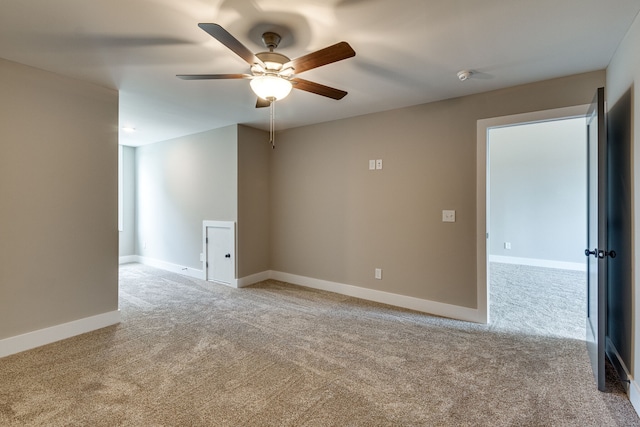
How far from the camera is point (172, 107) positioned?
11.8ft

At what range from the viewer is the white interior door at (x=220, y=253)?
4.48 metres

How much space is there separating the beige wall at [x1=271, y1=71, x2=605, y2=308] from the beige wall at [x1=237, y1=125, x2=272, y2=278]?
0.56 feet

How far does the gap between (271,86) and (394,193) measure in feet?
7.19

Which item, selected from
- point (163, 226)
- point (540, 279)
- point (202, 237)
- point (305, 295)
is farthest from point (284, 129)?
point (540, 279)

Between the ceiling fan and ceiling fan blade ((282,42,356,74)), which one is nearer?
ceiling fan blade ((282,42,356,74))

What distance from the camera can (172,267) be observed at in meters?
5.38

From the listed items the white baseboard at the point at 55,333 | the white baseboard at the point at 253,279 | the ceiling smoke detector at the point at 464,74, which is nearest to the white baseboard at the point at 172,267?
the white baseboard at the point at 253,279

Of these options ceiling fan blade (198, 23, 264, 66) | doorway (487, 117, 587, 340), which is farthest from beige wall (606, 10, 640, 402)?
doorway (487, 117, 587, 340)

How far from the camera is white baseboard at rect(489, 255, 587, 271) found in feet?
17.9

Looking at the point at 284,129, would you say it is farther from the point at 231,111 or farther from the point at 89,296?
the point at 89,296

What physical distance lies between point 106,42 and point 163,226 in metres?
3.93

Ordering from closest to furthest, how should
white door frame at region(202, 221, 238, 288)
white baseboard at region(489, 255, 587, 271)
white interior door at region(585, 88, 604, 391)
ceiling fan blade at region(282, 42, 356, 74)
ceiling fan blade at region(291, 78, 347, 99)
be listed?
1. ceiling fan blade at region(282, 42, 356, 74)
2. white interior door at region(585, 88, 604, 391)
3. ceiling fan blade at region(291, 78, 347, 99)
4. white door frame at region(202, 221, 238, 288)
5. white baseboard at region(489, 255, 587, 271)

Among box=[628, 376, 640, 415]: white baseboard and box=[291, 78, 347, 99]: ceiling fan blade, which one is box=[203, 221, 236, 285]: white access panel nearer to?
box=[291, 78, 347, 99]: ceiling fan blade

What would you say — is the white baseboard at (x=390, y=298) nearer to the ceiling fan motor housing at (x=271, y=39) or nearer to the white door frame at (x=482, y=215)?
the white door frame at (x=482, y=215)
